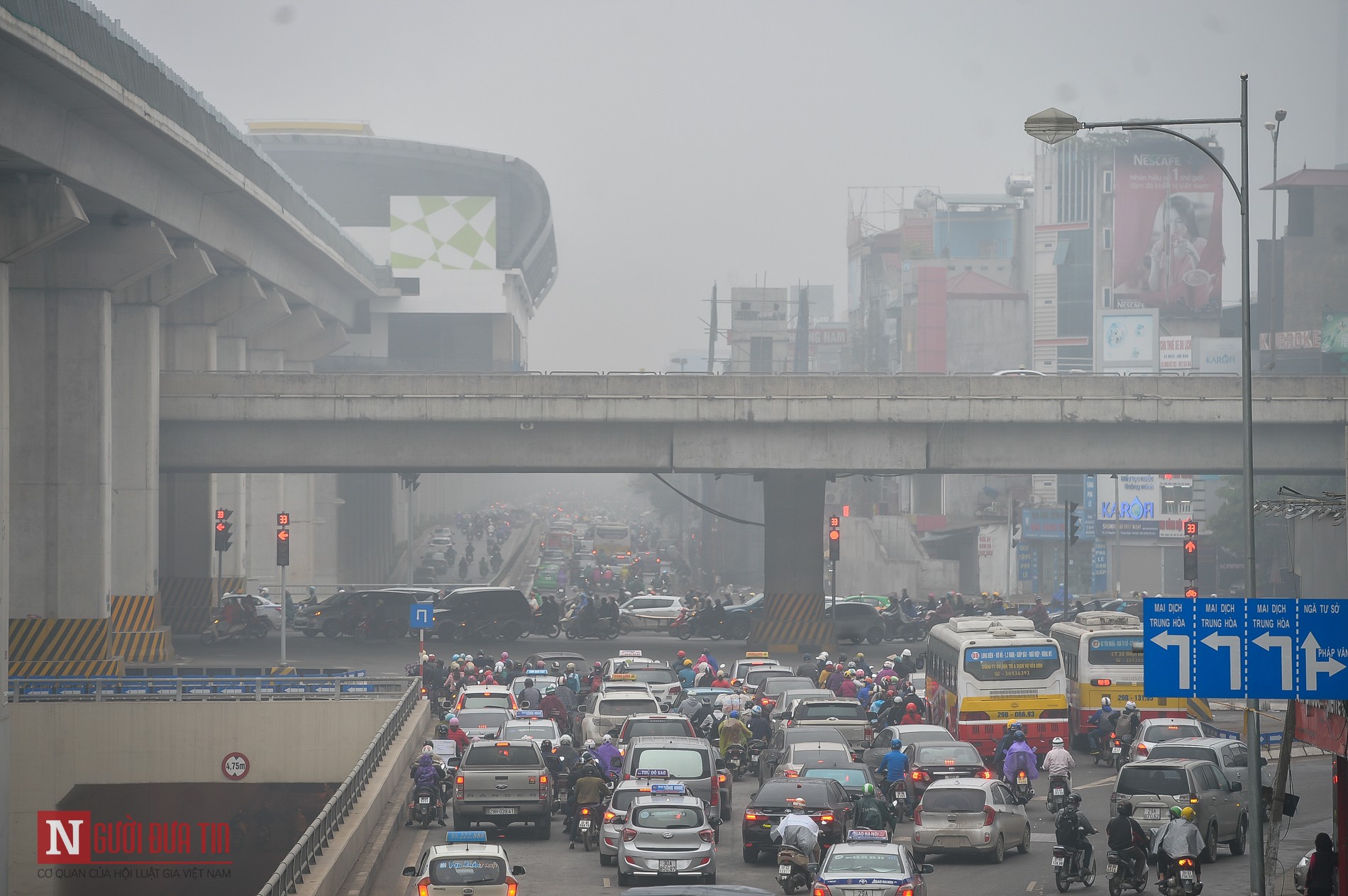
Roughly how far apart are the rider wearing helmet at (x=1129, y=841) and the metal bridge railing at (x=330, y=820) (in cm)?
930

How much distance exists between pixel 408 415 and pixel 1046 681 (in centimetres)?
2276

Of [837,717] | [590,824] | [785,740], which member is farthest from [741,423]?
[590,824]

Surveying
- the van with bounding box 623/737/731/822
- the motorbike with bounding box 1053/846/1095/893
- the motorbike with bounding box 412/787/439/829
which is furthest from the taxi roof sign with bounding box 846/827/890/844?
the motorbike with bounding box 412/787/439/829

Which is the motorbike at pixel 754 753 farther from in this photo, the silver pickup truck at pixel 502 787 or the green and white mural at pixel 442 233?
the green and white mural at pixel 442 233

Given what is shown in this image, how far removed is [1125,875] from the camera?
696 inches

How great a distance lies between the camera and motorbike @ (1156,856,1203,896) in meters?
17.3

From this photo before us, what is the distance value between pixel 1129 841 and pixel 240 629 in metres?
40.6

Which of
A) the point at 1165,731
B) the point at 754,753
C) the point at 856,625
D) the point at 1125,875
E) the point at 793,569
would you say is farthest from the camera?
the point at 856,625

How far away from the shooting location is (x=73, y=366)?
3806cm

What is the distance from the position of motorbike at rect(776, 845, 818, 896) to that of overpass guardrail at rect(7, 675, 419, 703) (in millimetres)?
18552

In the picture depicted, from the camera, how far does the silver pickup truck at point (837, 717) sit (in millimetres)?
28000

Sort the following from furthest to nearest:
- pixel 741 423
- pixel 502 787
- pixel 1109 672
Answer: pixel 741 423, pixel 1109 672, pixel 502 787

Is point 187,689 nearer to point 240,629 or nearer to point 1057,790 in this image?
point 240,629

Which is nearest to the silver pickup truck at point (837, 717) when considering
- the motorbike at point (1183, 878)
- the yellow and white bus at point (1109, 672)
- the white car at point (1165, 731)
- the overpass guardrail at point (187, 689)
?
the white car at point (1165, 731)
